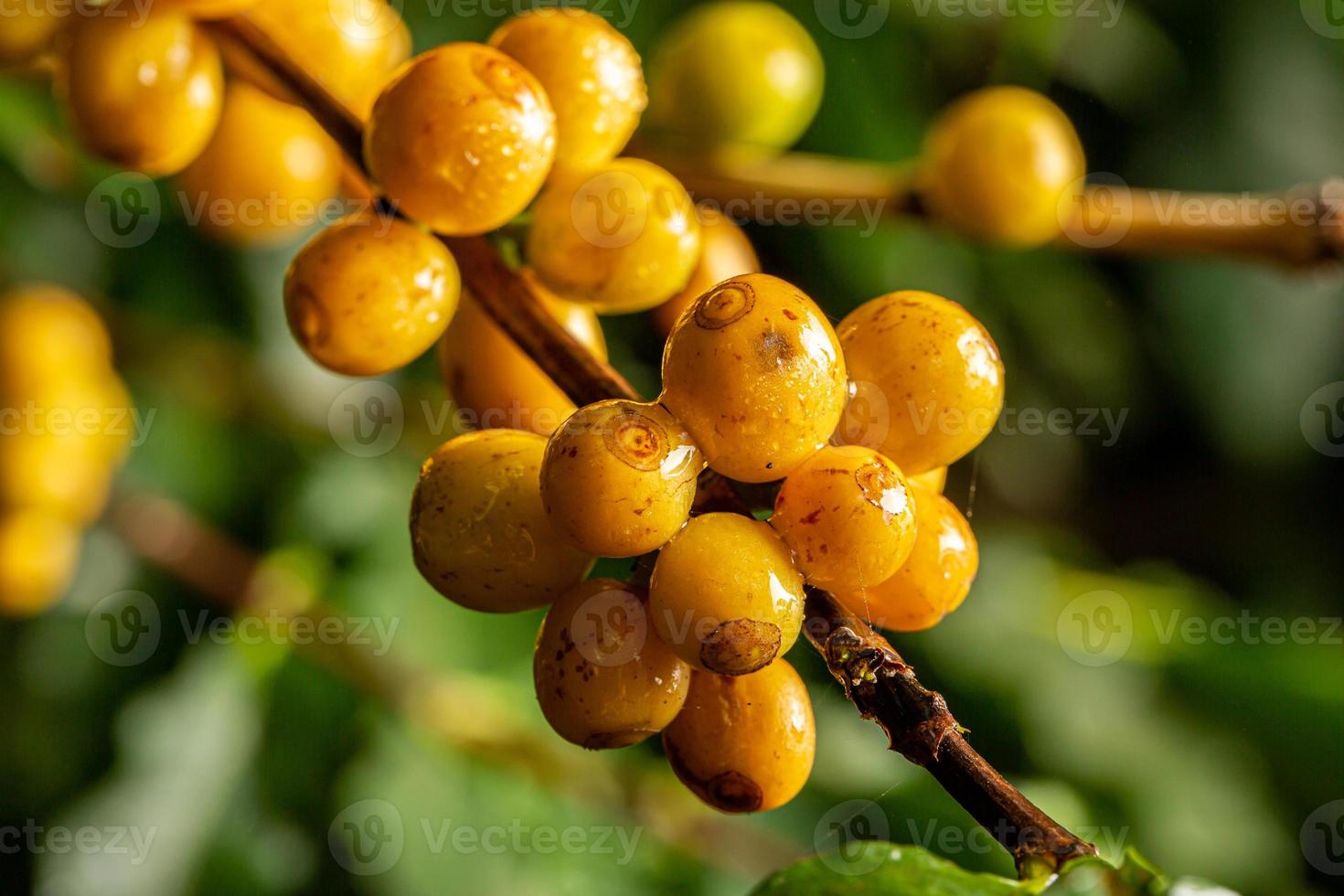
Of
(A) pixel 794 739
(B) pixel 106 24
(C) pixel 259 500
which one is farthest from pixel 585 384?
(C) pixel 259 500

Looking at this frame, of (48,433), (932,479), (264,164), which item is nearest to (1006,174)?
(932,479)

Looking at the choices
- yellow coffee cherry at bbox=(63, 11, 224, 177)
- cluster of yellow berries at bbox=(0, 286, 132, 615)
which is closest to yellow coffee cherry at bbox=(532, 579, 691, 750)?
yellow coffee cherry at bbox=(63, 11, 224, 177)

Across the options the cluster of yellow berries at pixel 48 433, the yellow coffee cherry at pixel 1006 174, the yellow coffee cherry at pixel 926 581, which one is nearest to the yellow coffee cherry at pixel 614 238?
the yellow coffee cherry at pixel 926 581

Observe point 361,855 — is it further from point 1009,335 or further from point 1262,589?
point 1262,589

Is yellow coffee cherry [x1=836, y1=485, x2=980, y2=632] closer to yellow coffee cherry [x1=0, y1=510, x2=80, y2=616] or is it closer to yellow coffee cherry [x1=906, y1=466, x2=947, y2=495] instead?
yellow coffee cherry [x1=906, y1=466, x2=947, y2=495]

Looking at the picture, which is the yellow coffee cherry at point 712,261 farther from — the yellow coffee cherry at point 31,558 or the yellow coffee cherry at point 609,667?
the yellow coffee cherry at point 31,558
